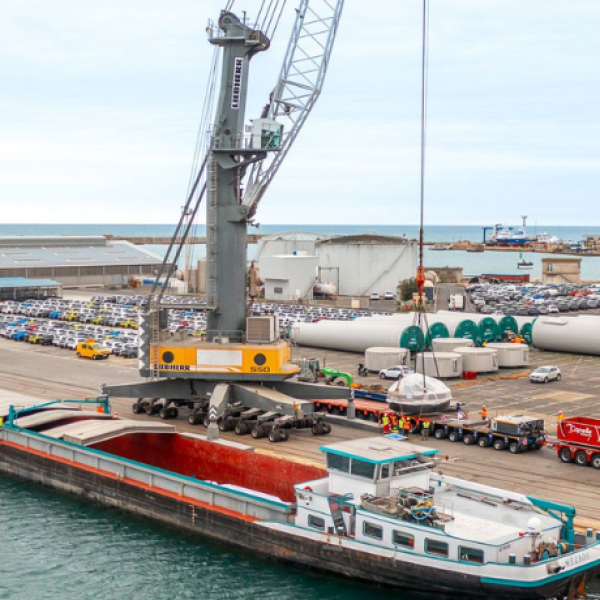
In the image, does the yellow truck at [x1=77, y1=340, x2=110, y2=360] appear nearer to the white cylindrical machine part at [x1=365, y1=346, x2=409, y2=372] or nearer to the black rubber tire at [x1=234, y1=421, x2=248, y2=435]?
the white cylindrical machine part at [x1=365, y1=346, x2=409, y2=372]

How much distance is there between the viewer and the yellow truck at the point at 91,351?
74375 millimetres

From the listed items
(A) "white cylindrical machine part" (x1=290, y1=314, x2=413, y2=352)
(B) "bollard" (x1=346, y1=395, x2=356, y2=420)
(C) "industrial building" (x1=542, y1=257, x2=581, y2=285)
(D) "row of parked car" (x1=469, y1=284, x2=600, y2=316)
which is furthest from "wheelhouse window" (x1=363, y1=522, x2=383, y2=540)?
(C) "industrial building" (x1=542, y1=257, x2=581, y2=285)

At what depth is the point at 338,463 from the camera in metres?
30.9

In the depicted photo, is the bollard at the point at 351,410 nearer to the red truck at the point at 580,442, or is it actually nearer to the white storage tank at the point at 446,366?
the red truck at the point at 580,442

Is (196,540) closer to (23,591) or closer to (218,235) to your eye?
(23,591)

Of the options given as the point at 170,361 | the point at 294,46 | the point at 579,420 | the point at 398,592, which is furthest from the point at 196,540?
the point at 294,46

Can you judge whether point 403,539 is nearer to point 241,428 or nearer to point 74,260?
point 241,428

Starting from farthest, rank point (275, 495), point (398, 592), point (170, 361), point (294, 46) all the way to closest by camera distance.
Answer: point (294, 46), point (170, 361), point (275, 495), point (398, 592)

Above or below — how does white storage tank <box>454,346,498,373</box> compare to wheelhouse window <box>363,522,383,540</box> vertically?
above

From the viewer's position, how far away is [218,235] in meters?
48.9

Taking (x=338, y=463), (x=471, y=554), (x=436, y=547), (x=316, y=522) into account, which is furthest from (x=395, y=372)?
(x=471, y=554)

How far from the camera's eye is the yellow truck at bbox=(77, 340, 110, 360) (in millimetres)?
74375

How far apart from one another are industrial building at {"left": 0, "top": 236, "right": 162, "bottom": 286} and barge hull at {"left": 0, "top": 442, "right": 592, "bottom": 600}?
97.0 m

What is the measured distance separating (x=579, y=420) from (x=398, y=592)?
15.5m
